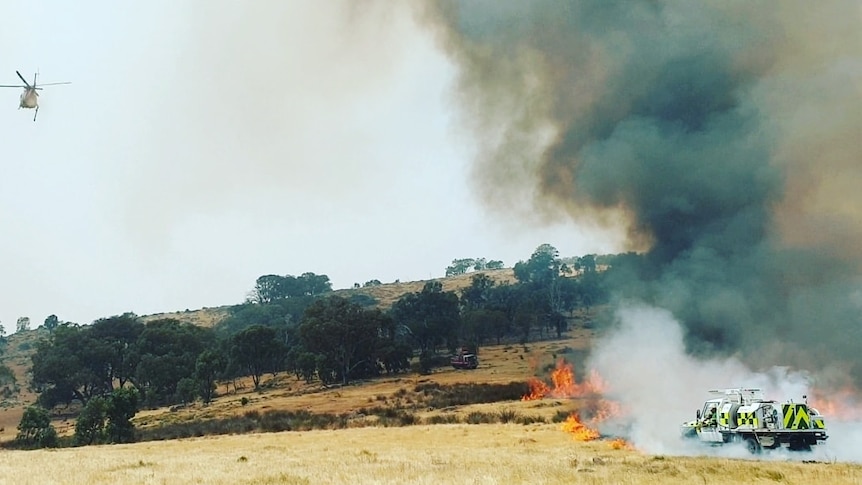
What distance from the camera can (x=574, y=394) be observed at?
4309cm

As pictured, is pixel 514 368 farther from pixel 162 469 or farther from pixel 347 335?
pixel 162 469

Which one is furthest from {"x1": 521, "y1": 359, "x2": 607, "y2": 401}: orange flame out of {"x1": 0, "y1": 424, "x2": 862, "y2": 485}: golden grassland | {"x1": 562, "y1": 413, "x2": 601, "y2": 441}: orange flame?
{"x1": 0, "y1": 424, "x2": 862, "y2": 485}: golden grassland

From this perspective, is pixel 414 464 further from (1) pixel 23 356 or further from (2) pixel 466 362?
(1) pixel 23 356

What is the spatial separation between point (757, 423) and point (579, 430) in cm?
1208

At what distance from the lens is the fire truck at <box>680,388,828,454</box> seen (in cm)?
2481

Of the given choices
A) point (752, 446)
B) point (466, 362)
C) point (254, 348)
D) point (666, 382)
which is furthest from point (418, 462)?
point (254, 348)

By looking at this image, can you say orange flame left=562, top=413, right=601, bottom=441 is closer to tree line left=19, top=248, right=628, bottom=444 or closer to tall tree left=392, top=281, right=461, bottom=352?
tree line left=19, top=248, right=628, bottom=444

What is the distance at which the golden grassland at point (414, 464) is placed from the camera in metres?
21.3

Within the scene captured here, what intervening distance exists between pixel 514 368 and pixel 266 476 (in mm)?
65230

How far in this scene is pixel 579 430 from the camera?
36.6 metres

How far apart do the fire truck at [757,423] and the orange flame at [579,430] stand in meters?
6.73

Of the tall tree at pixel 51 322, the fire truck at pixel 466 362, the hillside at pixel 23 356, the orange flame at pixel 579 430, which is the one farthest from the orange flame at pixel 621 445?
the tall tree at pixel 51 322

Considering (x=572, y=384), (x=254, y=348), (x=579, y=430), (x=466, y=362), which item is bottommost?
(x=579, y=430)

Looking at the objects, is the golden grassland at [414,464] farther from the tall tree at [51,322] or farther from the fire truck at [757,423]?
the tall tree at [51,322]
